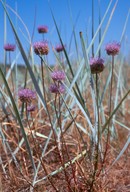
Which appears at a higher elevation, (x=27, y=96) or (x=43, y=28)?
(x=43, y=28)

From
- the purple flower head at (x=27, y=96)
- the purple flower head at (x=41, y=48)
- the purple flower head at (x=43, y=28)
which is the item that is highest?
the purple flower head at (x=43, y=28)

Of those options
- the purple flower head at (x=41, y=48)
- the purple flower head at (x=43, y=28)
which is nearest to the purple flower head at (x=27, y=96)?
the purple flower head at (x=41, y=48)

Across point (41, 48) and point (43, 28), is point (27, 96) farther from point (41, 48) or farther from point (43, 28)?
point (43, 28)

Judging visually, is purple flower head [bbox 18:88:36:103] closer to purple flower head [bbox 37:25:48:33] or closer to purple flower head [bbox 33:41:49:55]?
purple flower head [bbox 33:41:49:55]

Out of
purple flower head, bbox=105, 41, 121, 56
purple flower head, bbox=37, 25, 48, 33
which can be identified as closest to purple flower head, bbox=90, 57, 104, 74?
purple flower head, bbox=105, 41, 121, 56

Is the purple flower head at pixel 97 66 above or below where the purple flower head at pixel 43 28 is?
below

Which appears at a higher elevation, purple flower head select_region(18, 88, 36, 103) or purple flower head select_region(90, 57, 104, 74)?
purple flower head select_region(90, 57, 104, 74)

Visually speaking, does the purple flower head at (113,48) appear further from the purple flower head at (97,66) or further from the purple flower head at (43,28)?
the purple flower head at (43,28)

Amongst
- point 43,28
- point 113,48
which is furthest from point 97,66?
point 43,28

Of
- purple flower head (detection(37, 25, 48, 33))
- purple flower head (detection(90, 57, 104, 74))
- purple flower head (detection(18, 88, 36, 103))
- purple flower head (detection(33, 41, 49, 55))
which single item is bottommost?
purple flower head (detection(18, 88, 36, 103))

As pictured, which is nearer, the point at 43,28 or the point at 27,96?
the point at 27,96

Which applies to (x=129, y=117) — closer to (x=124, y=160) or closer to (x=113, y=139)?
(x=113, y=139)
